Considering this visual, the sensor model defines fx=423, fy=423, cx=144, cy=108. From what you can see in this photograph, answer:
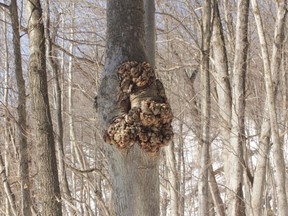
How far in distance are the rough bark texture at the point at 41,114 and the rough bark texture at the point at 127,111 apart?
93.7 inches

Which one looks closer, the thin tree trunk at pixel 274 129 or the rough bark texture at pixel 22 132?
the thin tree trunk at pixel 274 129

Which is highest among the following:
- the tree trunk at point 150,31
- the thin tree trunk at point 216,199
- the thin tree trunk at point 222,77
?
the thin tree trunk at point 222,77

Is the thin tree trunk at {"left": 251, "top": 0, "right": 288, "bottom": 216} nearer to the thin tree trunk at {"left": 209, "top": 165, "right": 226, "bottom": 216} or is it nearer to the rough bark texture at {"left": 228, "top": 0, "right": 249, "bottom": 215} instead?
the rough bark texture at {"left": 228, "top": 0, "right": 249, "bottom": 215}

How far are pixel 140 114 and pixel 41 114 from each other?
8.49 ft

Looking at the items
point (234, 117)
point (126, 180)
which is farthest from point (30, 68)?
point (126, 180)

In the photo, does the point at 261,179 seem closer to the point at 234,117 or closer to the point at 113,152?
the point at 234,117

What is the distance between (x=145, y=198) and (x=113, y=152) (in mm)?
196

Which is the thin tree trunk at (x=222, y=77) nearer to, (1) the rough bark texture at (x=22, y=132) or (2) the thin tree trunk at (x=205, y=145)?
(2) the thin tree trunk at (x=205, y=145)

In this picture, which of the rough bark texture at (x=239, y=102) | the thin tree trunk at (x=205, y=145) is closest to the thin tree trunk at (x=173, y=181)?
the rough bark texture at (x=239, y=102)

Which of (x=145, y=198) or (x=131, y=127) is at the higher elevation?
(x=131, y=127)

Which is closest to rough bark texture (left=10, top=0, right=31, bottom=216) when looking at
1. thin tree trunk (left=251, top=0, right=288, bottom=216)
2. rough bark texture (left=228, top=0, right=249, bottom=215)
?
rough bark texture (left=228, top=0, right=249, bottom=215)

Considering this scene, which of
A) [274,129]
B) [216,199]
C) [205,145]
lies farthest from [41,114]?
[216,199]

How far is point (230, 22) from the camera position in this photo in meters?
6.88

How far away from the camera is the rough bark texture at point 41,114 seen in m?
3.80
